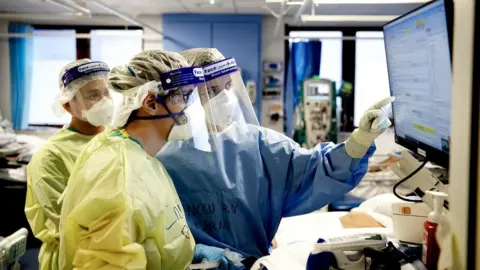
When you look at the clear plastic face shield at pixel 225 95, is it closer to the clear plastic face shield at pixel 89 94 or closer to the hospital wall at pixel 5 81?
the clear plastic face shield at pixel 89 94

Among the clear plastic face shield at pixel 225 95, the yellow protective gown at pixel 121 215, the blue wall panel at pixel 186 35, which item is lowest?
the yellow protective gown at pixel 121 215

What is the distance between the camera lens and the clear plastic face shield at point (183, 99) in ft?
5.06

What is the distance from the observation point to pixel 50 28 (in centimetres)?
645

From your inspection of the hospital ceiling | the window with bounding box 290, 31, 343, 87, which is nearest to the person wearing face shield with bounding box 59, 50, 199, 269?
the hospital ceiling

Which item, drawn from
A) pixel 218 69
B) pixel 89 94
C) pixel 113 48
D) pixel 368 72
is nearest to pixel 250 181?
pixel 218 69

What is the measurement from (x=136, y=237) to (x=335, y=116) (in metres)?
4.23

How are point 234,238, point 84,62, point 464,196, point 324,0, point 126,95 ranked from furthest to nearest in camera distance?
point 324,0 → point 84,62 → point 234,238 → point 126,95 → point 464,196

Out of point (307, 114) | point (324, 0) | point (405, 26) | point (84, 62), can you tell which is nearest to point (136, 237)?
point (405, 26)

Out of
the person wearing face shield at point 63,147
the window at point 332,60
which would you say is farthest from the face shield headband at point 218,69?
the window at point 332,60

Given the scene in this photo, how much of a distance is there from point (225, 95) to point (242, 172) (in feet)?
1.02

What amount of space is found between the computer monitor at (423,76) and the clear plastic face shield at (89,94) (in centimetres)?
151

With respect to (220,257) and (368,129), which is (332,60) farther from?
(220,257)

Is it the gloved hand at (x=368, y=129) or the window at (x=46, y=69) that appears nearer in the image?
the gloved hand at (x=368, y=129)

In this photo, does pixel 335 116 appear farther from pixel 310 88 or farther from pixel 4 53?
pixel 4 53
